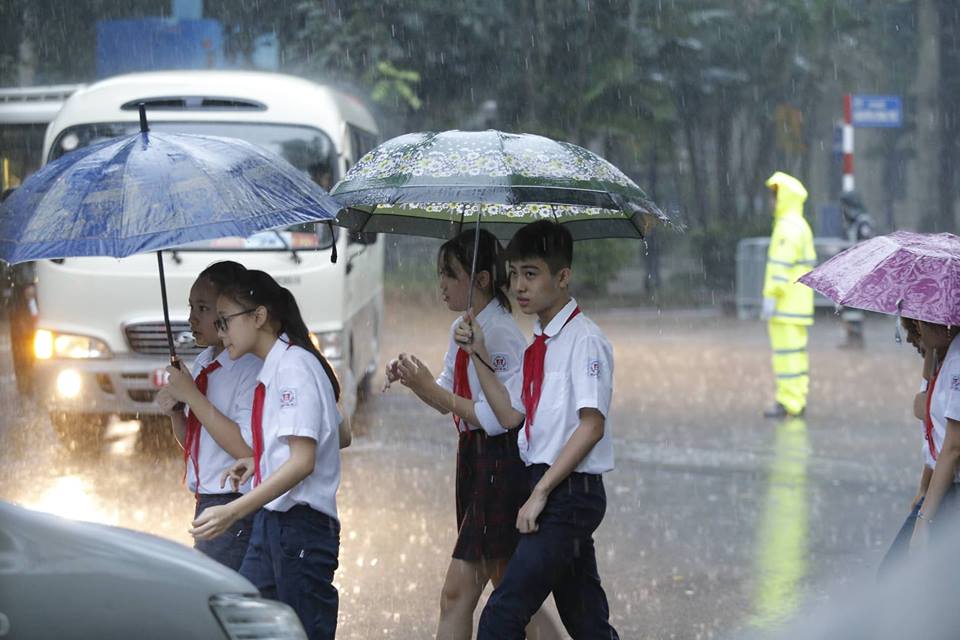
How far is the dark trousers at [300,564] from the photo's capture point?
412 cm

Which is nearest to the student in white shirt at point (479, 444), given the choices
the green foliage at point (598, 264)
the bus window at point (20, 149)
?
the bus window at point (20, 149)

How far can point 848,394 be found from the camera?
44.7 ft

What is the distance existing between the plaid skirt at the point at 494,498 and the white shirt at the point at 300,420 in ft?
2.18

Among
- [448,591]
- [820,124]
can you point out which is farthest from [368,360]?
[820,124]

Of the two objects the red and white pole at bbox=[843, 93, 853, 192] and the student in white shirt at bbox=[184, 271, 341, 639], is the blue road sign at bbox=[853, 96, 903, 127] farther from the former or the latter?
the student in white shirt at bbox=[184, 271, 341, 639]

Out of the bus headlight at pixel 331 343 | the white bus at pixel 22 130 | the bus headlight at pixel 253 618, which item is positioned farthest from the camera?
the white bus at pixel 22 130

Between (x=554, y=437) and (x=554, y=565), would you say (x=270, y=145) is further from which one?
(x=554, y=565)

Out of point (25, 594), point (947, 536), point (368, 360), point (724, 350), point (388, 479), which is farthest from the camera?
point (724, 350)

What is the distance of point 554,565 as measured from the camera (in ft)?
14.5

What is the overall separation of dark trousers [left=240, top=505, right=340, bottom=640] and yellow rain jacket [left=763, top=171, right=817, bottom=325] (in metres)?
8.14

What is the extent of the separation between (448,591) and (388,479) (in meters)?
4.40

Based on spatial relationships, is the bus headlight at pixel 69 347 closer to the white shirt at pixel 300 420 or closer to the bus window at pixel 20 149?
the white shirt at pixel 300 420

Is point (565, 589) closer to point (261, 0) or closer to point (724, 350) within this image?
point (724, 350)

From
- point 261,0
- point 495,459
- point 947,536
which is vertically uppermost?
point 261,0
